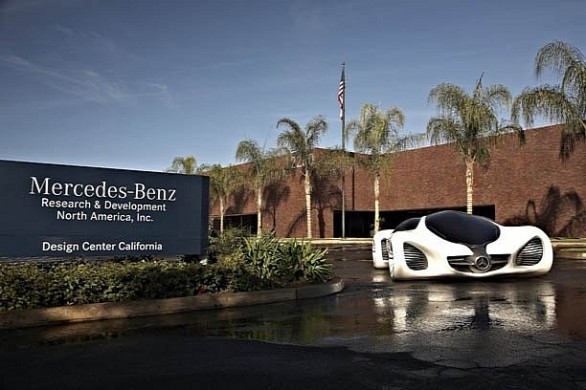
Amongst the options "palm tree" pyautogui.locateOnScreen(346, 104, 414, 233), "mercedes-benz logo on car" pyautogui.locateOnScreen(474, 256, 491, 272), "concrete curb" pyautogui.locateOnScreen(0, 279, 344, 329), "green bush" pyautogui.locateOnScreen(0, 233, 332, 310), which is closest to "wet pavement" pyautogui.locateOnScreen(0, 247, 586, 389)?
"concrete curb" pyautogui.locateOnScreen(0, 279, 344, 329)

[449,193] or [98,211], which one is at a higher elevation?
[449,193]

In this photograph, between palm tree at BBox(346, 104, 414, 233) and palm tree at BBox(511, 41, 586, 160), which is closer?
palm tree at BBox(511, 41, 586, 160)

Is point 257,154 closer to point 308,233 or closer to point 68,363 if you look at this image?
point 308,233

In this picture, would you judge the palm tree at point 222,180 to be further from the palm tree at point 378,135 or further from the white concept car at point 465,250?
the white concept car at point 465,250

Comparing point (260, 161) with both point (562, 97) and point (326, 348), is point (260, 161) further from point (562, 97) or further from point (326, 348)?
point (326, 348)

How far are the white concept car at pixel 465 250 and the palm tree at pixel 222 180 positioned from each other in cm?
3448

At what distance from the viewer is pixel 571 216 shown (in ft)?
106

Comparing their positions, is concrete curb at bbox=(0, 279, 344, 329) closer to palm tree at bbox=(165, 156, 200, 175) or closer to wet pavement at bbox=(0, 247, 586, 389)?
wet pavement at bbox=(0, 247, 586, 389)

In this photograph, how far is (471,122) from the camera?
89.7 ft

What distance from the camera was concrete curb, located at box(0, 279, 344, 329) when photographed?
7188 mm

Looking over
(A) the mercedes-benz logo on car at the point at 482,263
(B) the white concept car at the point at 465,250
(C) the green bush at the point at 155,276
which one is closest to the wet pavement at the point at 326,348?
(C) the green bush at the point at 155,276

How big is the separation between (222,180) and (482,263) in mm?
37433

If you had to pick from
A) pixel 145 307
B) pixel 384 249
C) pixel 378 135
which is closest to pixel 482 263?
pixel 384 249

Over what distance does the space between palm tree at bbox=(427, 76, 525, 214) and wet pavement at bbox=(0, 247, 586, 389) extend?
64.5 ft
